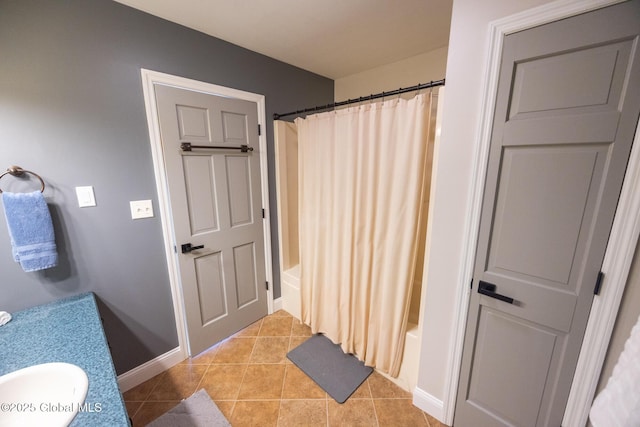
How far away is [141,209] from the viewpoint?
1.56 meters

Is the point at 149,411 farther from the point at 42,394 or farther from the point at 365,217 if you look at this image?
the point at 365,217

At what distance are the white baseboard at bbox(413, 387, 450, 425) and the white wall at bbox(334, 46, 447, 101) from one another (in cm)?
233

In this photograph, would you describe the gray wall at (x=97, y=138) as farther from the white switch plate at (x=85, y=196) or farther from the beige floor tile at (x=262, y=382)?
the beige floor tile at (x=262, y=382)

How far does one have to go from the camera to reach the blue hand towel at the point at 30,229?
1.13 metres

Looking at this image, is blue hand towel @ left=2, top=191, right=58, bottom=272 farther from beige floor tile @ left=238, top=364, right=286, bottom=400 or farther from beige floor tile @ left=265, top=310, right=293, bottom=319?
beige floor tile @ left=265, top=310, right=293, bottom=319

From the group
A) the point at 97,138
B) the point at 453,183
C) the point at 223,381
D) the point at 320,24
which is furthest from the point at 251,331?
the point at 320,24

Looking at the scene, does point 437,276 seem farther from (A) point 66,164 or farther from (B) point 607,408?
(A) point 66,164

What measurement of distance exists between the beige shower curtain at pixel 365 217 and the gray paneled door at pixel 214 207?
495 millimetres

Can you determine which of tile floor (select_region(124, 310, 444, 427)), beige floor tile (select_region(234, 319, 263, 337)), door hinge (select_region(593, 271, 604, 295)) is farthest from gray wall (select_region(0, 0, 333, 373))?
door hinge (select_region(593, 271, 604, 295))

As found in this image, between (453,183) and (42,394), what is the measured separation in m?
1.90

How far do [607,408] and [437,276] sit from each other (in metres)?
0.73

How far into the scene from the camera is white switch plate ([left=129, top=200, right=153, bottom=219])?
1.53m

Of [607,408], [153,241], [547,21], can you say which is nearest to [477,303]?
[607,408]

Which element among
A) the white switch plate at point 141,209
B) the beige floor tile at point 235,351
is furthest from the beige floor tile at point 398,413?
the white switch plate at point 141,209
